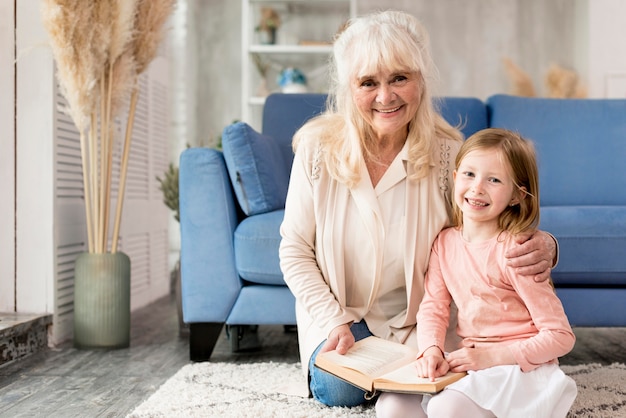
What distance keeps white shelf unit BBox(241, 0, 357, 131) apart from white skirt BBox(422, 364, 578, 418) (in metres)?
3.56

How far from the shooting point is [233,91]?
201 inches

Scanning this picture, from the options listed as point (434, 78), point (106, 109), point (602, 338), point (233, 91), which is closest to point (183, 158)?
point (106, 109)

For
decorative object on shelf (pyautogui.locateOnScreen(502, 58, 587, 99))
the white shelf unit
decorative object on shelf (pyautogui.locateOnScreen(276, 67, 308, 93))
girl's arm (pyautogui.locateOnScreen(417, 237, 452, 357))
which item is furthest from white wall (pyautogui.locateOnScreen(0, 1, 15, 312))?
decorative object on shelf (pyautogui.locateOnScreen(502, 58, 587, 99))

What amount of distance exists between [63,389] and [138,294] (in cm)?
168

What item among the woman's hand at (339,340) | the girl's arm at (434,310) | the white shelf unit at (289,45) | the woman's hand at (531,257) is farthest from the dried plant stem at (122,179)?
the white shelf unit at (289,45)

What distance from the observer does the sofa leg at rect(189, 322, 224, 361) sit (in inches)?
87.9

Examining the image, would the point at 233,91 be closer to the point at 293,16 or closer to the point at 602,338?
the point at 293,16

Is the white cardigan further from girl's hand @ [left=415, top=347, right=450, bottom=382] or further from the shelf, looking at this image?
the shelf

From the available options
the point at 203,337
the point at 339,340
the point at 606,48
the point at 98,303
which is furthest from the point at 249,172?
the point at 606,48

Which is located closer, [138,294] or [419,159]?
[419,159]

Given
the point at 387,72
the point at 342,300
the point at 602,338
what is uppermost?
the point at 387,72

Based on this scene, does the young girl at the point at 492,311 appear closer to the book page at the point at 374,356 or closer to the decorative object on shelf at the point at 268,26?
the book page at the point at 374,356

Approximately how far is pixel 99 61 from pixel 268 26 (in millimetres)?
2430

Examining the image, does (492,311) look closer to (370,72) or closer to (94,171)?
(370,72)
